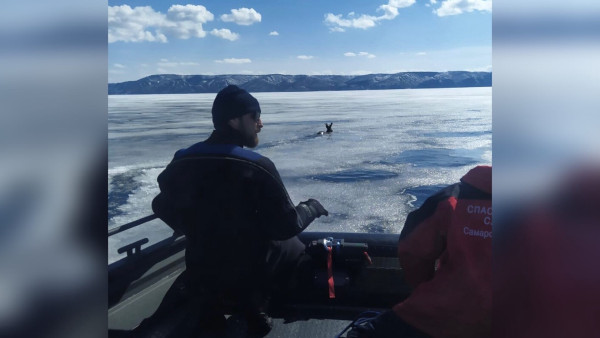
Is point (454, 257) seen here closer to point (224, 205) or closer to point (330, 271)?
point (224, 205)

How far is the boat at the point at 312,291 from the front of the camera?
7.23ft

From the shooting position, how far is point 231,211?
1894 mm

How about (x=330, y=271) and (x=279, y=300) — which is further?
(x=279, y=300)

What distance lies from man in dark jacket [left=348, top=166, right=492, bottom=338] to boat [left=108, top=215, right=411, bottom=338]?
91cm

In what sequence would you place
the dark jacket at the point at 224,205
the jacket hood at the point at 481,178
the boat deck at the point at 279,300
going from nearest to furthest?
the jacket hood at the point at 481,178 → the dark jacket at the point at 224,205 → the boat deck at the point at 279,300

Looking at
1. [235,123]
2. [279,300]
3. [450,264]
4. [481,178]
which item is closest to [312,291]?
[279,300]

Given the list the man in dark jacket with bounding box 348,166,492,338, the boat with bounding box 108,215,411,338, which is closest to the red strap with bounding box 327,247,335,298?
the boat with bounding box 108,215,411,338

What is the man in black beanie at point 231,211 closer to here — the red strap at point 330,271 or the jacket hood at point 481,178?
the red strap at point 330,271

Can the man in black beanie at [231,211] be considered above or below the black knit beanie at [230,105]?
below

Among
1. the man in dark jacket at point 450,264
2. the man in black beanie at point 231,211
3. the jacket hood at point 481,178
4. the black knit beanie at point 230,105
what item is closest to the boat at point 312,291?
the man in black beanie at point 231,211

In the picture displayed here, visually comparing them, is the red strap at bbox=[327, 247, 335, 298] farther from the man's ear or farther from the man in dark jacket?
the man in dark jacket

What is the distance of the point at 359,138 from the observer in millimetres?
12633

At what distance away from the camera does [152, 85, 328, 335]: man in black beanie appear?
6.06ft

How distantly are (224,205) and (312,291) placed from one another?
782 mm
